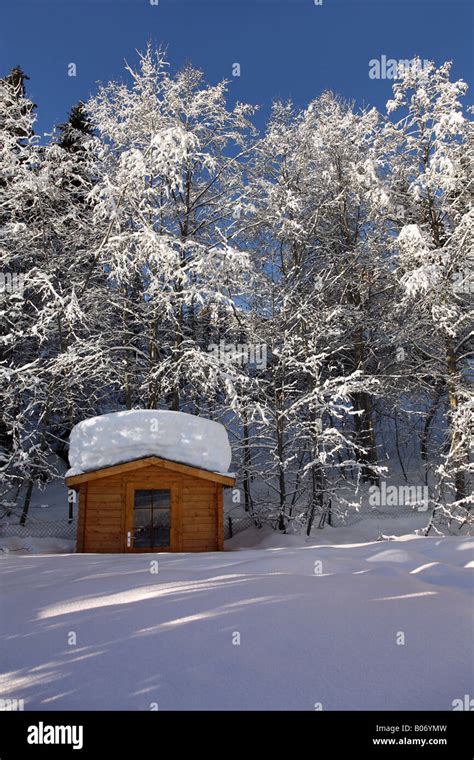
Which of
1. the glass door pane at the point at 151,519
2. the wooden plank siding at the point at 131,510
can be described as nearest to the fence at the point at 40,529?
the wooden plank siding at the point at 131,510

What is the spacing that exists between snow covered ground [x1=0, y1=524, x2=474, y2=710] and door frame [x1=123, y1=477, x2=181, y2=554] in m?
4.28

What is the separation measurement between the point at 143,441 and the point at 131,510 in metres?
1.50

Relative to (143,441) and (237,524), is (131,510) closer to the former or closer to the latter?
(143,441)

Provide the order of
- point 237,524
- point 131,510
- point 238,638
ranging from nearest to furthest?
1. point 238,638
2. point 131,510
3. point 237,524

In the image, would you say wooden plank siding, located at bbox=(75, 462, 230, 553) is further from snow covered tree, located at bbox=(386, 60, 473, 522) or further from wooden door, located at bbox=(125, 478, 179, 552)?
snow covered tree, located at bbox=(386, 60, 473, 522)

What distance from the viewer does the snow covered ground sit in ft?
10.9

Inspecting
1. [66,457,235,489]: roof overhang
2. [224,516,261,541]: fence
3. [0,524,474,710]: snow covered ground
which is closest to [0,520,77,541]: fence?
[66,457,235,489]: roof overhang

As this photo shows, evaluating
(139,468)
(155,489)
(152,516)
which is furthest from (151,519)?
(139,468)

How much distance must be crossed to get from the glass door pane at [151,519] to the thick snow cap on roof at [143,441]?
34.7 inches

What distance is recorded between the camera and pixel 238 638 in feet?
13.4
